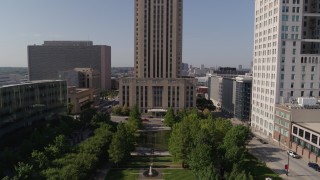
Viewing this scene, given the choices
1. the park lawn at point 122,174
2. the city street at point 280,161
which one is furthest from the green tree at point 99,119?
the city street at point 280,161

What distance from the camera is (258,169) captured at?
196 ft

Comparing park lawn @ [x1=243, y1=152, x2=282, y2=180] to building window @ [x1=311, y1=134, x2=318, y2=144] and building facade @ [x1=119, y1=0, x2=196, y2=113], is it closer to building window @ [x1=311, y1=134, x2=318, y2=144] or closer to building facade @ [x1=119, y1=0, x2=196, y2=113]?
building window @ [x1=311, y1=134, x2=318, y2=144]

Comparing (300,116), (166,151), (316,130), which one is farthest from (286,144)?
(166,151)

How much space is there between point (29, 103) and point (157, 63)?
2654 inches

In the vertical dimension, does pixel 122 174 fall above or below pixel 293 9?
below

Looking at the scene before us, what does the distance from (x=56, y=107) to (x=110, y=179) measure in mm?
51961

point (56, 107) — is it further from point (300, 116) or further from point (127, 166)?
point (300, 116)

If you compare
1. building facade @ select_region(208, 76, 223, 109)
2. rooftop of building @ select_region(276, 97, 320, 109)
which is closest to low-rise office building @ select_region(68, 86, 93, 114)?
building facade @ select_region(208, 76, 223, 109)

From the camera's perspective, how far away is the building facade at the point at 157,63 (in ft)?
437

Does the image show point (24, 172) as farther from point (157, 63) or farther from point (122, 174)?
point (157, 63)

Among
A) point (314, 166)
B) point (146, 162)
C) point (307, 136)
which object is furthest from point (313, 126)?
point (146, 162)

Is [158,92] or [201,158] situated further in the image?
[158,92]

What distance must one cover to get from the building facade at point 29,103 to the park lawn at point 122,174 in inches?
1235

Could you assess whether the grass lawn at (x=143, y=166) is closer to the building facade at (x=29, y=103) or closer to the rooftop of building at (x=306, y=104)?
the building facade at (x=29, y=103)
